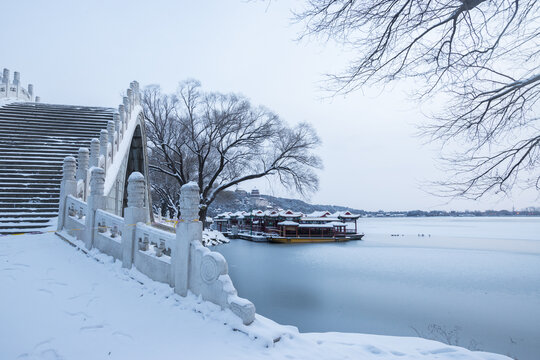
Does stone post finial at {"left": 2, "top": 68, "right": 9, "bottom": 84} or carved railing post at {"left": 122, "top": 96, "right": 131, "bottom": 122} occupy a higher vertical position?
stone post finial at {"left": 2, "top": 68, "right": 9, "bottom": 84}

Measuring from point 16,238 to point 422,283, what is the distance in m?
14.2

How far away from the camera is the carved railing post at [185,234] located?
5.00 metres

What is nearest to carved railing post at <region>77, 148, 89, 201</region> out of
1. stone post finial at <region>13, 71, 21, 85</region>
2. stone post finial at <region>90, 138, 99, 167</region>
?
stone post finial at <region>90, 138, 99, 167</region>

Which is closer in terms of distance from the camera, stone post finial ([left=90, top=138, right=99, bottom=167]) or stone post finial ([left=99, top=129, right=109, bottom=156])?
stone post finial ([left=90, top=138, right=99, bottom=167])

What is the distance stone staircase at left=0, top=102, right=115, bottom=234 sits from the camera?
895cm

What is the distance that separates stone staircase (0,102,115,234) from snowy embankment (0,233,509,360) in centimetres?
352

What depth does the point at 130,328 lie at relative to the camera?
417 cm

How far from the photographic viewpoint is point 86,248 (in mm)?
7094

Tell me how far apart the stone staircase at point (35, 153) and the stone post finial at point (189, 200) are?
19.0ft

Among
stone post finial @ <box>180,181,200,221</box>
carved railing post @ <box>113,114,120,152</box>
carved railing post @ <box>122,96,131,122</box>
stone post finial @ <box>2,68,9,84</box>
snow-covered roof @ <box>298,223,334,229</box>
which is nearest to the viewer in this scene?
stone post finial @ <box>180,181,200,221</box>

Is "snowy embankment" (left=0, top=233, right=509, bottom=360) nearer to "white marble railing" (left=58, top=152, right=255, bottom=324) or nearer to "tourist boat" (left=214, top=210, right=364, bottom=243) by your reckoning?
"white marble railing" (left=58, top=152, right=255, bottom=324)

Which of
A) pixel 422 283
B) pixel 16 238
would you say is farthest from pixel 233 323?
pixel 422 283

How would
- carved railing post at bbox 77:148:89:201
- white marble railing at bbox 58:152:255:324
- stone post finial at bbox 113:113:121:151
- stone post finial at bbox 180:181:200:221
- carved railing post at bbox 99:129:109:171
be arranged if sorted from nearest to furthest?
white marble railing at bbox 58:152:255:324 < stone post finial at bbox 180:181:200:221 < carved railing post at bbox 77:148:89:201 < carved railing post at bbox 99:129:109:171 < stone post finial at bbox 113:113:121:151

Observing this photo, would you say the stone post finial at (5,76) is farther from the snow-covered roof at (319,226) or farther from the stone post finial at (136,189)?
the snow-covered roof at (319,226)
